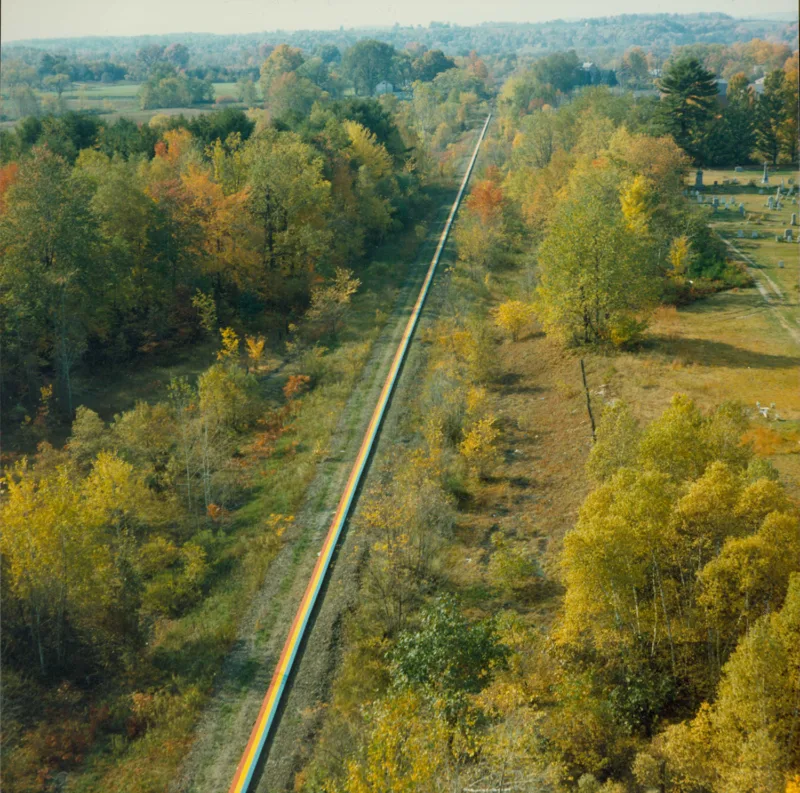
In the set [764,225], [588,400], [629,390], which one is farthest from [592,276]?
[764,225]

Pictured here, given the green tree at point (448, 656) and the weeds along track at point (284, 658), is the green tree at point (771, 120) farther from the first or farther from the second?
the green tree at point (448, 656)

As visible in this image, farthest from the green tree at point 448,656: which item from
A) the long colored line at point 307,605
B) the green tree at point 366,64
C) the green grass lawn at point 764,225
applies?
the green tree at point 366,64

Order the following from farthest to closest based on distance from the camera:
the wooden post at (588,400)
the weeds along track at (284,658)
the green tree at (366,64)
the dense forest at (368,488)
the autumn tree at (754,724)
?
the green tree at (366,64) < the wooden post at (588,400) < the weeds along track at (284,658) < the dense forest at (368,488) < the autumn tree at (754,724)

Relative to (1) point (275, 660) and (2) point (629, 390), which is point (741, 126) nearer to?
(2) point (629, 390)

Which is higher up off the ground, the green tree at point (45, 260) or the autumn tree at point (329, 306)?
the green tree at point (45, 260)

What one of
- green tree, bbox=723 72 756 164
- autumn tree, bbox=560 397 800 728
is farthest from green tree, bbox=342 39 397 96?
autumn tree, bbox=560 397 800 728

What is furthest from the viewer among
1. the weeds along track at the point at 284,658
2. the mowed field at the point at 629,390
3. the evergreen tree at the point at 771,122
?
the evergreen tree at the point at 771,122

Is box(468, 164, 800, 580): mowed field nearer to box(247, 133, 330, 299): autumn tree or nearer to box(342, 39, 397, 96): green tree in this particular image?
box(247, 133, 330, 299): autumn tree
